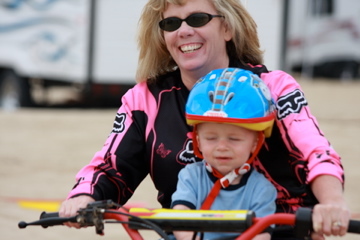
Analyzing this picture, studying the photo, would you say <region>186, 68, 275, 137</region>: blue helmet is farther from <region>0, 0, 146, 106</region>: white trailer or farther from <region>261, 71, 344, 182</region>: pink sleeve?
<region>0, 0, 146, 106</region>: white trailer

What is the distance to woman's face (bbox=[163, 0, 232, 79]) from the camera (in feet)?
12.9

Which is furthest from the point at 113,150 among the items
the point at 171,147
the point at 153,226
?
the point at 153,226

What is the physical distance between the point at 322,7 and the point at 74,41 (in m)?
9.13

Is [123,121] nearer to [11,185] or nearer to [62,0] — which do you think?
[11,185]

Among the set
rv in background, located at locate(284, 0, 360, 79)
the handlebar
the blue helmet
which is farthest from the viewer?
rv in background, located at locate(284, 0, 360, 79)

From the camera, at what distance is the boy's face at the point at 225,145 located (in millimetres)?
3373

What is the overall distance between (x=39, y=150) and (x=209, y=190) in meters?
9.14

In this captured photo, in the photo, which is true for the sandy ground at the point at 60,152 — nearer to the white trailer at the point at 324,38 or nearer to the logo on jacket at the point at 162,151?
the logo on jacket at the point at 162,151

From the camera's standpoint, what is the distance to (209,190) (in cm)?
349

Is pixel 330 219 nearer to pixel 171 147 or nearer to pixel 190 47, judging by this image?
pixel 171 147

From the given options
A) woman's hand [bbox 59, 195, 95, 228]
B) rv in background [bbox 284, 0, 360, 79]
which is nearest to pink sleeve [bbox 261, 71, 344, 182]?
woman's hand [bbox 59, 195, 95, 228]

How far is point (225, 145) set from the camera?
338 cm

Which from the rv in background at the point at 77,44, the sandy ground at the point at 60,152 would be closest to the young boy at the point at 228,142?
the sandy ground at the point at 60,152

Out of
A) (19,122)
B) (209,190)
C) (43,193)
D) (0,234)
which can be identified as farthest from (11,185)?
(209,190)
